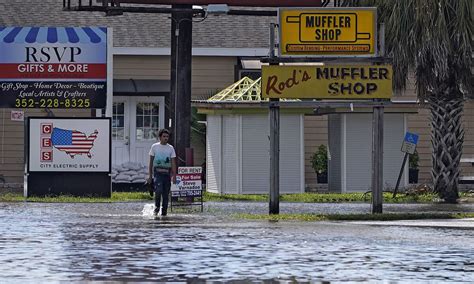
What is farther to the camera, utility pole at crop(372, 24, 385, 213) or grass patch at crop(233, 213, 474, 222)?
utility pole at crop(372, 24, 385, 213)

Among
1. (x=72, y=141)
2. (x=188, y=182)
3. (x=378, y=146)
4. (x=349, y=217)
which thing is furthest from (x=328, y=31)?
(x=72, y=141)

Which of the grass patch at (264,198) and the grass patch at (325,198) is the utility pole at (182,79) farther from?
the grass patch at (325,198)

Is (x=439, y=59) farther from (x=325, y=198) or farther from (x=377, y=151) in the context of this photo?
(x=377, y=151)

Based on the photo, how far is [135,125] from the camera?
148 feet

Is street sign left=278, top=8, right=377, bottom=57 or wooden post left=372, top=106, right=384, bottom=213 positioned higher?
street sign left=278, top=8, right=377, bottom=57

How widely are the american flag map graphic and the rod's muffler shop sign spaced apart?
3.25ft

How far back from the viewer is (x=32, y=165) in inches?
1391

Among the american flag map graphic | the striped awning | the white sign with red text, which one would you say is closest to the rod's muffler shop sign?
the striped awning

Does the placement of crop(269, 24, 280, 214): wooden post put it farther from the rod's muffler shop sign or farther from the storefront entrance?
the storefront entrance

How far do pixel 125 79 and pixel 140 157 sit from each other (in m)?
2.51

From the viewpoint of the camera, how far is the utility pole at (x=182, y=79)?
3450 centimetres

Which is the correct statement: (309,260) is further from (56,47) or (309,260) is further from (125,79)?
(125,79)

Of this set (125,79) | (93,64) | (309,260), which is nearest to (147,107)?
(125,79)

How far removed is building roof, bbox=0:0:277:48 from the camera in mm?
44719
